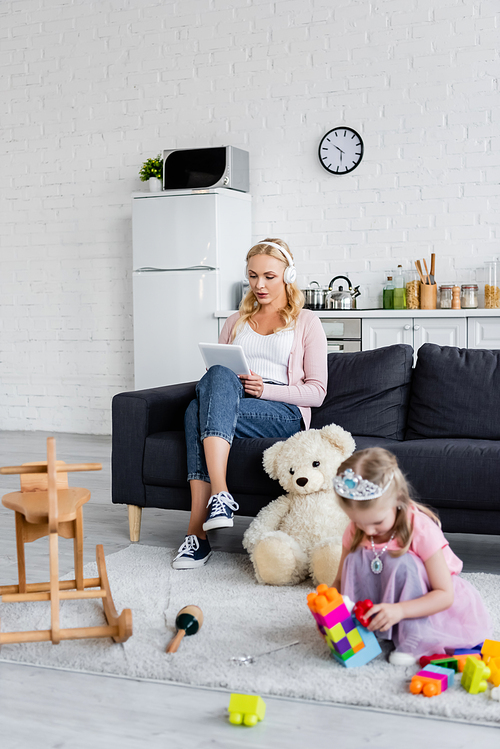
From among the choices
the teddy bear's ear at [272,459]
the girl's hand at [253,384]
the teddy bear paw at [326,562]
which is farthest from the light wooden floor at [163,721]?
the girl's hand at [253,384]

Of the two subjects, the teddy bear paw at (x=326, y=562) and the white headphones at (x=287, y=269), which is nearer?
the teddy bear paw at (x=326, y=562)

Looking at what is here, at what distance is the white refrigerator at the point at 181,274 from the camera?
463 cm

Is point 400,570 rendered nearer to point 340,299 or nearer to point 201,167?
point 340,299

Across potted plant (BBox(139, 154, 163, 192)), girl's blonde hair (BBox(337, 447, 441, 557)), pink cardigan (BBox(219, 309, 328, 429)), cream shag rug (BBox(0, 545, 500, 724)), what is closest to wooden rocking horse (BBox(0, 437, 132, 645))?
cream shag rug (BBox(0, 545, 500, 724))

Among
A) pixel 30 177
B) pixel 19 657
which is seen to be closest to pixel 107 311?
pixel 30 177

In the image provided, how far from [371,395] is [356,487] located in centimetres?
132

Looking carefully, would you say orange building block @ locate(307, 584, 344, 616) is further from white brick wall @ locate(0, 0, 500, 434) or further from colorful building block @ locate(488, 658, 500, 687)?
white brick wall @ locate(0, 0, 500, 434)

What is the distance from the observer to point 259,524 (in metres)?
2.43

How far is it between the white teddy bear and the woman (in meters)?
0.14

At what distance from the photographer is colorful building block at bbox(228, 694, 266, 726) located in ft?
4.90

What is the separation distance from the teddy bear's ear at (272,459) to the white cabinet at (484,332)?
199 cm

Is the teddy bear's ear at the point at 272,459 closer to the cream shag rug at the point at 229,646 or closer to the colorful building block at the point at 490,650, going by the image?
the cream shag rug at the point at 229,646

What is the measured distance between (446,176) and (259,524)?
2942mm

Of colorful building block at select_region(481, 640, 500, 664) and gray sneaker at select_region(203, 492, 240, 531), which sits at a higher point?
gray sneaker at select_region(203, 492, 240, 531)
